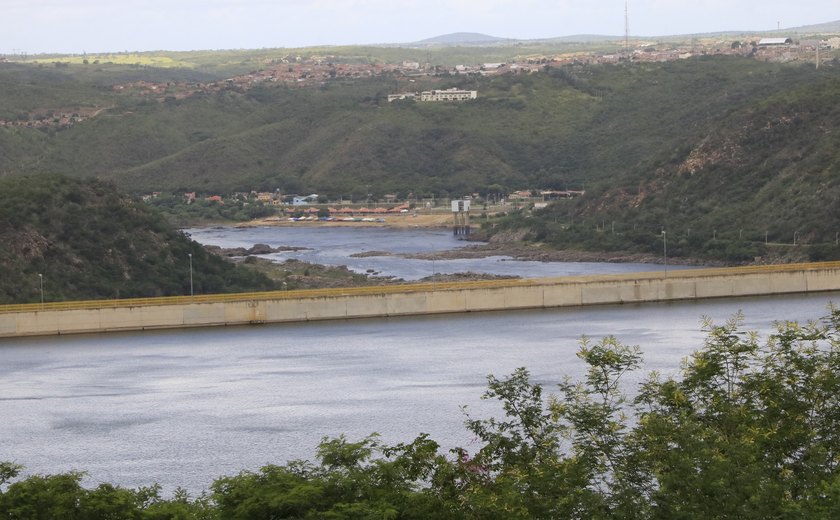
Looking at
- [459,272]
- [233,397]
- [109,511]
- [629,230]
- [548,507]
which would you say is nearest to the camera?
[548,507]

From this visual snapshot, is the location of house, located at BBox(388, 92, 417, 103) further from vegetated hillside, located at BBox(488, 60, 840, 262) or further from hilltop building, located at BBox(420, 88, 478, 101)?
vegetated hillside, located at BBox(488, 60, 840, 262)

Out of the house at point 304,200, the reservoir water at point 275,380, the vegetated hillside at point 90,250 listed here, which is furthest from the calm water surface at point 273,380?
the house at point 304,200

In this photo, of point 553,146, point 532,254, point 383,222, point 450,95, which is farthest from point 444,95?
point 532,254

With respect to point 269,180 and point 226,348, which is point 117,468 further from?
point 269,180

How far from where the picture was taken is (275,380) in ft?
170

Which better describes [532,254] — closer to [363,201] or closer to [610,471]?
[363,201]

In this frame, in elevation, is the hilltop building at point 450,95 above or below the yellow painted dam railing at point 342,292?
above

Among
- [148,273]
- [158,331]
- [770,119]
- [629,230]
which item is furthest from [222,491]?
[770,119]

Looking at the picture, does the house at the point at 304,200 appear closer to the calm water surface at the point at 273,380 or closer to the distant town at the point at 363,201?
the distant town at the point at 363,201

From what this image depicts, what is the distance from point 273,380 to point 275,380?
0.07 meters

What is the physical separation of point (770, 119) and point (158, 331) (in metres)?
57.4

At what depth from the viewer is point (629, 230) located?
343 feet

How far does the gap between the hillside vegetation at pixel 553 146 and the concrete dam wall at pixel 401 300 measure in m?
24.3

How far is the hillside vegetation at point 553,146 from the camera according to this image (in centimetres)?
10456
